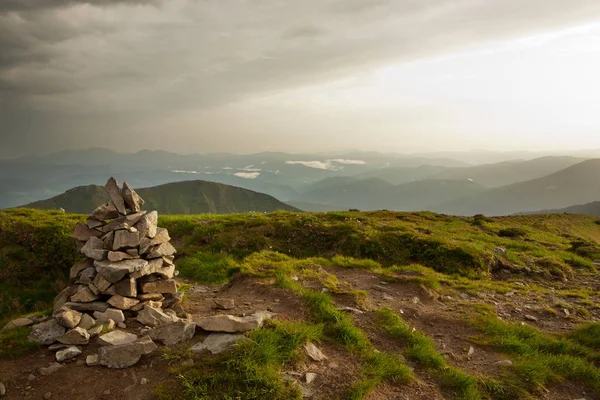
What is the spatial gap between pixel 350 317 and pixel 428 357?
2.40 meters

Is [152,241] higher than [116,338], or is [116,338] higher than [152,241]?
[152,241]

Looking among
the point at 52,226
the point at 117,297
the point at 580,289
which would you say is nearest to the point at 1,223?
the point at 52,226

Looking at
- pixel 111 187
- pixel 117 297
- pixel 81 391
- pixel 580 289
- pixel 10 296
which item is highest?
pixel 111 187

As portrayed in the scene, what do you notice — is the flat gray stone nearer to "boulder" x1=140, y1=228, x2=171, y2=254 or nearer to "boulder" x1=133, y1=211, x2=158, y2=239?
"boulder" x1=140, y1=228, x2=171, y2=254

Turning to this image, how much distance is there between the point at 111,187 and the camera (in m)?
11.2

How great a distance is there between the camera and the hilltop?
6.58 metres

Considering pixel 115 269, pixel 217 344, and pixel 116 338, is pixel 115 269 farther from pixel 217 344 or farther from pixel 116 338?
pixel 217 344

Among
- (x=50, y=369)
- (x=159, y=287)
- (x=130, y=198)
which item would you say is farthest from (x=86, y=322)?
(x=130, y=198)

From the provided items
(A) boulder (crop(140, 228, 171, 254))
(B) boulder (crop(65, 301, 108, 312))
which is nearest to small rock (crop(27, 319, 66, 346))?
(B) boulder (crop(65, 301, 108, 312))

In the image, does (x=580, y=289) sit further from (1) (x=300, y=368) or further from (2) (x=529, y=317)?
(1) (x=300, y=368)

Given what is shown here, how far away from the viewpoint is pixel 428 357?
8.21 m

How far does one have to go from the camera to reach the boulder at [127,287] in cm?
917

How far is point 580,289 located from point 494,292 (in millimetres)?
5545

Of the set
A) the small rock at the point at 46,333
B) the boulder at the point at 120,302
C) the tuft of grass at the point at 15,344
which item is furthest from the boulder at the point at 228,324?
the tuft of grass at the point at 15,344
